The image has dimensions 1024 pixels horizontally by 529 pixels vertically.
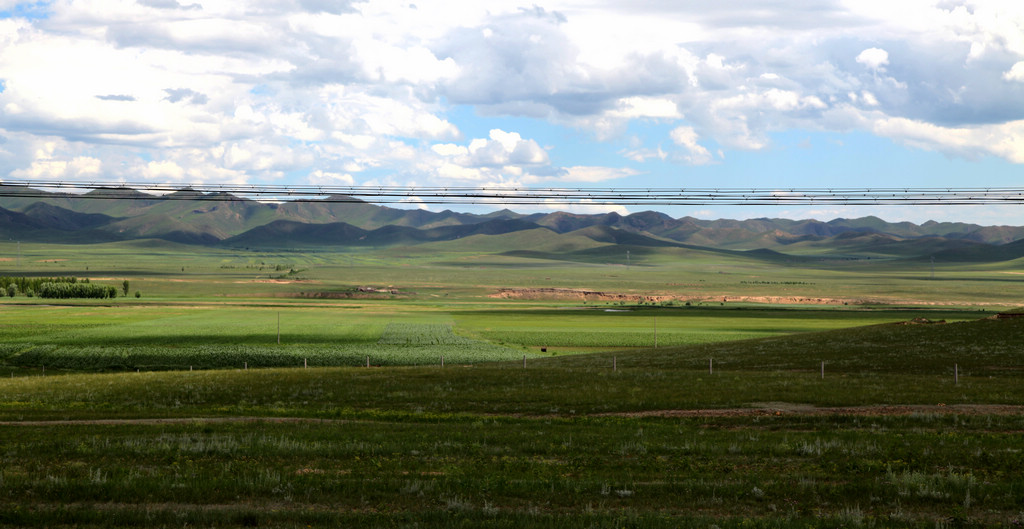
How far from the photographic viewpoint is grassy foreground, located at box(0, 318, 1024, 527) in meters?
13.1

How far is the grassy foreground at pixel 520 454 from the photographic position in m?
13.1

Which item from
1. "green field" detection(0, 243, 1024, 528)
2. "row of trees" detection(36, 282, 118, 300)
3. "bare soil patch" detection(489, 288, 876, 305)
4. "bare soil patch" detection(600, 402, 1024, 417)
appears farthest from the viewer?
"bare soil patch" detection(489, 288, 876, 305)

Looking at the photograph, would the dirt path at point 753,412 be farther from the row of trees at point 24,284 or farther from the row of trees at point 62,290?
the row of trees at point 24,284

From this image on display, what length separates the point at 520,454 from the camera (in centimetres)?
1939

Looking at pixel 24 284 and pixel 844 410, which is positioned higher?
pixel 844 410

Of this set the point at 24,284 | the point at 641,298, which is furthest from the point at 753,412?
the point at 24,284

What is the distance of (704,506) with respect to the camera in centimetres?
1392

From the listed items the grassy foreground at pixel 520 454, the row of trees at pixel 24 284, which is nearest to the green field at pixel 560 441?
the grassy foreground at pixel 520 454

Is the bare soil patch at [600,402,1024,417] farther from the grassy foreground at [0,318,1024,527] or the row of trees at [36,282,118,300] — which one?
the row of trees at [36,282,118,300]

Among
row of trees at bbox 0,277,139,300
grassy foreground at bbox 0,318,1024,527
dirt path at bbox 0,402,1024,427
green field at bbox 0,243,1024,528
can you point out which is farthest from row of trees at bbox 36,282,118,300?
dirt path at bbox 0,402,1024,427

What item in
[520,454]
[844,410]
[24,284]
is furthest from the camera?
[24,284]

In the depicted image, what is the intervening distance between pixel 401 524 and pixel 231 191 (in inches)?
1737

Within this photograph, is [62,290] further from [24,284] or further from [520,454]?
[520,454]

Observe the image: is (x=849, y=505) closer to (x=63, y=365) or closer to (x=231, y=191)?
(x=231, y=191)
